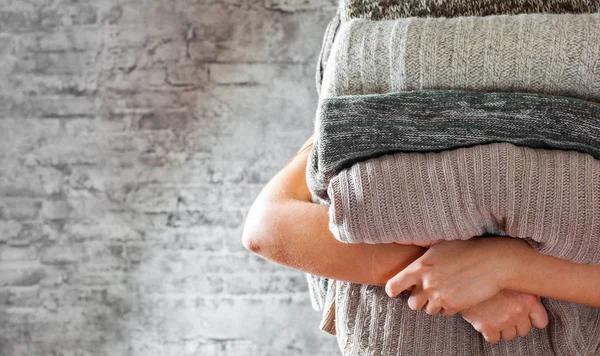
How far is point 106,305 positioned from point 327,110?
1.14 metres

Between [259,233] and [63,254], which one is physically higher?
[259,233]

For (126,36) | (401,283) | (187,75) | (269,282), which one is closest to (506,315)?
(401,283)

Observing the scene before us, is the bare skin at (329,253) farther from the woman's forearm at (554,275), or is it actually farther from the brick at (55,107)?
the brick at (55,107)

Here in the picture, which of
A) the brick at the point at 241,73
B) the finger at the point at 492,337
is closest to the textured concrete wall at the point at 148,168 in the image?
the brick at the point at 241,73

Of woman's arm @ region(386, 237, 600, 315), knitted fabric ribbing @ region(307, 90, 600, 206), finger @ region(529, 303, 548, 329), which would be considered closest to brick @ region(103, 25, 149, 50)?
knitted fabric ribbing @ region(307, 90, 600, 206)

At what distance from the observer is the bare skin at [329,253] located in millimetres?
891

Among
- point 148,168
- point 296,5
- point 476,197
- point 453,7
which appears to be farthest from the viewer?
point 148,168

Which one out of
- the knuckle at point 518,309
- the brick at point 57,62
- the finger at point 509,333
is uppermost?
the brick at point 57,62

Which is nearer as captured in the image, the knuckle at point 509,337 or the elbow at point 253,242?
the knuckle at point 509,337

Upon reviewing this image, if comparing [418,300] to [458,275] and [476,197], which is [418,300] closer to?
[458,275]

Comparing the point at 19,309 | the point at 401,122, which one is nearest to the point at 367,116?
the point at 401,122

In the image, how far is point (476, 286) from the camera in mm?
872

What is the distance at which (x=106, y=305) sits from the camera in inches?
69.5

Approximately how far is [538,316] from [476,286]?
0.32 feet
